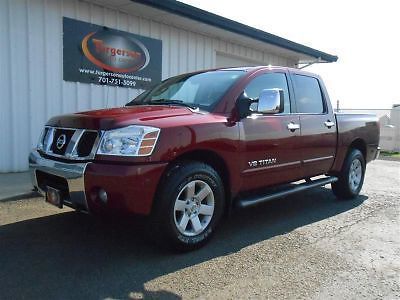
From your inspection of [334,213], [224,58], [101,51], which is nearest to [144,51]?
[101,51]

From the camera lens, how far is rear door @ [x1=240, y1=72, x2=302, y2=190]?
4.27 meters

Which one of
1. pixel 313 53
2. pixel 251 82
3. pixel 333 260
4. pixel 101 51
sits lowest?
pixel 333 260

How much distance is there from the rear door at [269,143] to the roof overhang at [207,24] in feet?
13.3

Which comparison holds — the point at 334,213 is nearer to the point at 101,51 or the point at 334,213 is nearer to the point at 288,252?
the point at 288,252

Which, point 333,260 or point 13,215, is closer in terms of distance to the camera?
point 333,260

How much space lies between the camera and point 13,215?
480cm

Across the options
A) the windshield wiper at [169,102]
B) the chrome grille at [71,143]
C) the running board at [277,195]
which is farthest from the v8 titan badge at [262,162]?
the chrome grille at [71,143]

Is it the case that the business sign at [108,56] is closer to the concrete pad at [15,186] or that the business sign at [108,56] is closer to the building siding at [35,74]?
the building siding at [35,74]

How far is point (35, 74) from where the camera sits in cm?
720

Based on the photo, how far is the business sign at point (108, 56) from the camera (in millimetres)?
7668

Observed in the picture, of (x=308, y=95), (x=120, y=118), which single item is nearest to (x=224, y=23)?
(x=308, y=95)

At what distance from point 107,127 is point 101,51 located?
5.26m

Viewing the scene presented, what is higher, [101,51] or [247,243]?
[101,51]

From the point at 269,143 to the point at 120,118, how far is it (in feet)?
5.92
